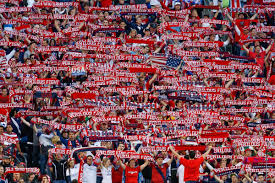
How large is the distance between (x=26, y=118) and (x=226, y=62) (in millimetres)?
6314

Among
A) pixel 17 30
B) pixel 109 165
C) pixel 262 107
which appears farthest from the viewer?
pixel 17 30

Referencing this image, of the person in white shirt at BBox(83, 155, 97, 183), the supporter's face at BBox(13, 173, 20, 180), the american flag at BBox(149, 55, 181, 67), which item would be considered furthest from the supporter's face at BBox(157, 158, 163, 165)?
the american flag at BBox(149, 55, 181, 67)

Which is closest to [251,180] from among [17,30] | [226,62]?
[226,62]

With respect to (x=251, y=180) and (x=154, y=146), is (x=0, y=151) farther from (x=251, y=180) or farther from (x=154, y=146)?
(x=251, y=180)

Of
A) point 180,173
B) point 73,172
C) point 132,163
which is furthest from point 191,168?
point 73,172

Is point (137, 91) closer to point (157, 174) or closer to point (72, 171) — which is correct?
point (157, 174)

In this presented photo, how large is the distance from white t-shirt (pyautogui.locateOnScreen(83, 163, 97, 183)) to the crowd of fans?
0.08 feet

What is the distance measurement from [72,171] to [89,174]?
45 cm

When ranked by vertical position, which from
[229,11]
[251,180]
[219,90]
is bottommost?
[251,180]

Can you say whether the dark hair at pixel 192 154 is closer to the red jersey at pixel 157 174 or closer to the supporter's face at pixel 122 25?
the red jersey at pixel 157 174

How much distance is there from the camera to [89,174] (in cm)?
2523

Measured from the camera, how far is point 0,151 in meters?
25.7

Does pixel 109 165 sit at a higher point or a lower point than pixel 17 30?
lower

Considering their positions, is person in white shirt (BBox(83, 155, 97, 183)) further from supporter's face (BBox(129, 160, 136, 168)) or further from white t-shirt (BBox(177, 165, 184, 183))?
white t-shirt (BBox(177, 165, 184, 183))
